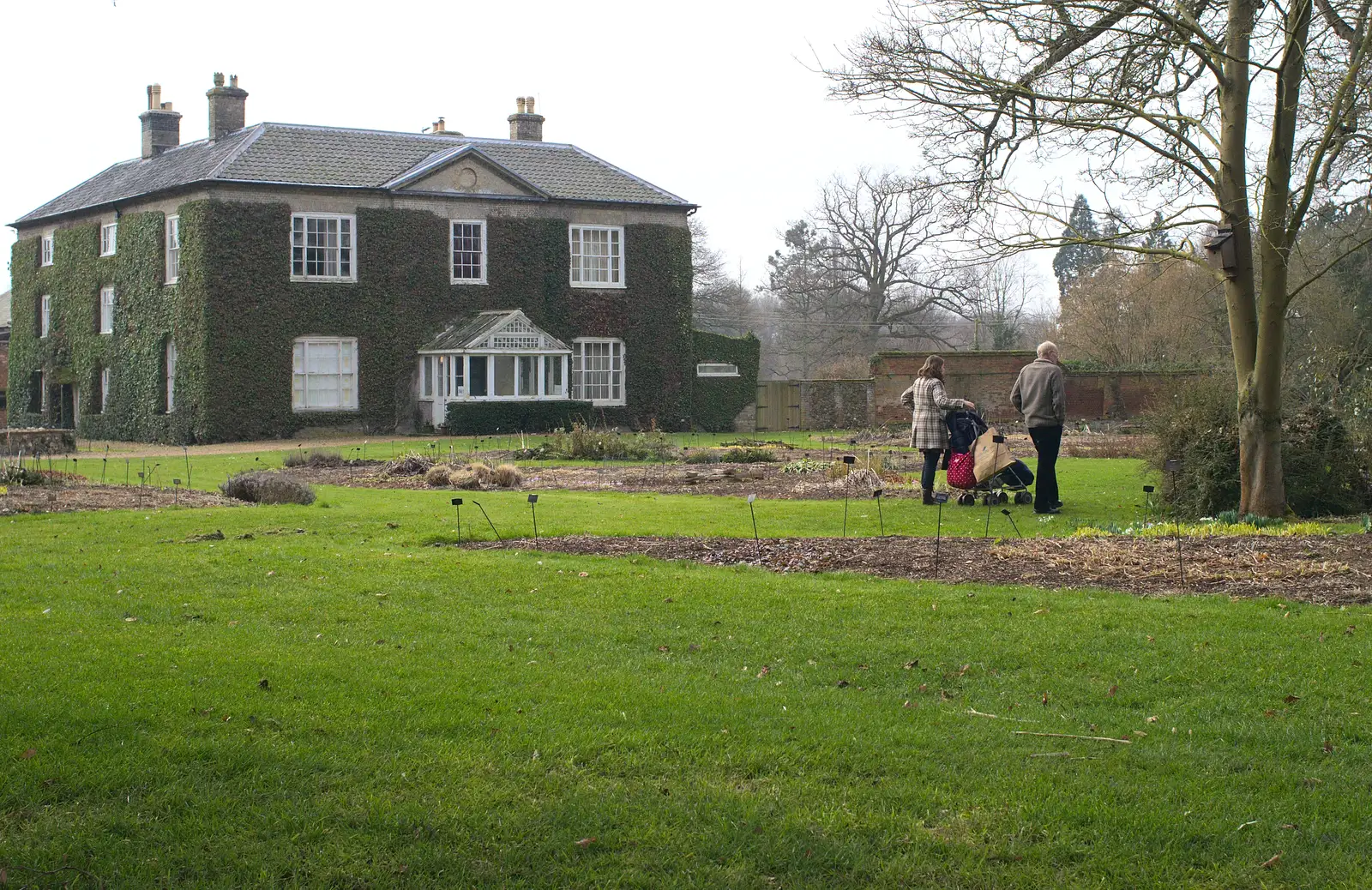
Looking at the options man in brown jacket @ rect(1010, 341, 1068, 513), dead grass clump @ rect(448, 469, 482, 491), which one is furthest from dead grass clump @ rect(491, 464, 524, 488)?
man in brown jacket @ rect(1010, 341, 1068, 513)

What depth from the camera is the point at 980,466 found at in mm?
14422

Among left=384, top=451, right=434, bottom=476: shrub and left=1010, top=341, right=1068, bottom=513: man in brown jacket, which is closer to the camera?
left=1010, top=341, right=1068, bottom=513: man in brown jacket

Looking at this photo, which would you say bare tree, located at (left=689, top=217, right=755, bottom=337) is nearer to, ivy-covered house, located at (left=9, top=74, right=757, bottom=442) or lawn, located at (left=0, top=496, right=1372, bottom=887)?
ivy-covered house, located at (left=9, top=74, right=757, bottom=442)

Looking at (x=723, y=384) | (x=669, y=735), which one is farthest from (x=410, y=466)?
(x=723, y=384)

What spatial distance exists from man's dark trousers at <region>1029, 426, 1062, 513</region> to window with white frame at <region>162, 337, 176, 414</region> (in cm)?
2812

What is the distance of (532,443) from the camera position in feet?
93.8

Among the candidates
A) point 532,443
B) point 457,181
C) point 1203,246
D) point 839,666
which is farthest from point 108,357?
point 839,666

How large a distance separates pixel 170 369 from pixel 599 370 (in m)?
12.5

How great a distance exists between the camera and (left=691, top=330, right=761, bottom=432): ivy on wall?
134 feet

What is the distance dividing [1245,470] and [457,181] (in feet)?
92.7

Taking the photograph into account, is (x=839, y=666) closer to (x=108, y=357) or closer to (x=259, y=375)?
(x=259, y=375)

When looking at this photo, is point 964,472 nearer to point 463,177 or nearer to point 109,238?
point 463,177

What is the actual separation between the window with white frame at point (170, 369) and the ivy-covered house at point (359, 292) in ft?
0.18

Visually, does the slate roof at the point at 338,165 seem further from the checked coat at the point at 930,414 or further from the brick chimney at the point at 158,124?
the checked coat at the point at 930,414
